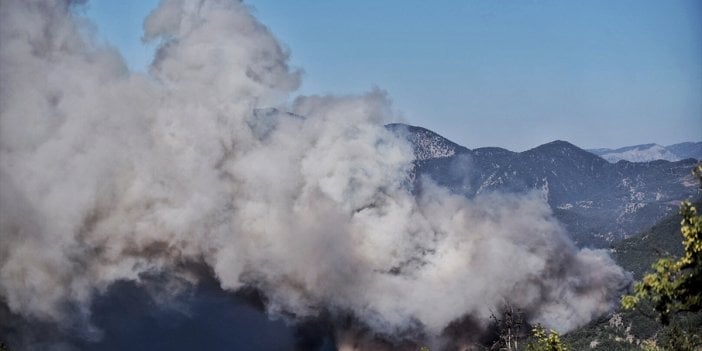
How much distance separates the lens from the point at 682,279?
64.6 ft

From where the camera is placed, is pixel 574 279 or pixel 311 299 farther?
pixel 574 279

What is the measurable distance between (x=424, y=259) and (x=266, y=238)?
13.9 meters

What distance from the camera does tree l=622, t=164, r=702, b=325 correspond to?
19.3 m

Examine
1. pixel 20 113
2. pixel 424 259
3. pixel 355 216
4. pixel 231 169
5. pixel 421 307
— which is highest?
pixel 20 113

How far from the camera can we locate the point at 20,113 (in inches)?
1662

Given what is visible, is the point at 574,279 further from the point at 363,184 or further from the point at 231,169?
the point at 231,169

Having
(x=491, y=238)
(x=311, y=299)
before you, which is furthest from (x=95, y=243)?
(x=491, y=238)

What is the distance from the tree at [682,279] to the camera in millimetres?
19266

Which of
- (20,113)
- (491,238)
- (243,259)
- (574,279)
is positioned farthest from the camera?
(574,279)

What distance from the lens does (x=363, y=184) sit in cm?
5300

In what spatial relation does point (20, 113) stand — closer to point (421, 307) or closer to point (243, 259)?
point (243, 259)

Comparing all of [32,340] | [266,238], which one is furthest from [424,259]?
[32,340]

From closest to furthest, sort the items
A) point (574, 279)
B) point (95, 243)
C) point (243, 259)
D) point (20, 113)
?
point (20, 113)
point (95, 243)
point (243, 259)
point (574, 279)

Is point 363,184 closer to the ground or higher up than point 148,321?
higher up
